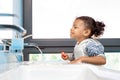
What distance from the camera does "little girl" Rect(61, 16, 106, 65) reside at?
1.52 metres

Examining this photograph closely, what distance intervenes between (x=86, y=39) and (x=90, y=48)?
0.14m

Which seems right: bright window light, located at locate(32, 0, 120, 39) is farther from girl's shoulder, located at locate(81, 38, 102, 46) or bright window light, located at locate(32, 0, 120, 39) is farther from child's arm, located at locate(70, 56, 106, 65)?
child's arm, located at locate(70, 56, 106, 65)

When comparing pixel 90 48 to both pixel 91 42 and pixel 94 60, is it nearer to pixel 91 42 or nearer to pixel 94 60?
pixel 91 42

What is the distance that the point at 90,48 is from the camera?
5.02 ft

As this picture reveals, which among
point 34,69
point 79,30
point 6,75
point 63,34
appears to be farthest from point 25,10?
point 6,75

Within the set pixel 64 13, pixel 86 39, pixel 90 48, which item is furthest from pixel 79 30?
pixel 64 13

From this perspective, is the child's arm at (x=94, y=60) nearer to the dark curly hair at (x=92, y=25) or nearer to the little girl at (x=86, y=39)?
the little girl at (x=86, y=39)

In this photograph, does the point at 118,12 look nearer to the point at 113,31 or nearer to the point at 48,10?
the point at 113,31

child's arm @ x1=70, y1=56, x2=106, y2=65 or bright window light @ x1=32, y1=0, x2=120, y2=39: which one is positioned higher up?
bright window light @ x1=32, y1=0, x2=120, y2=39

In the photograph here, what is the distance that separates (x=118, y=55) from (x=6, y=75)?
68.9 inches

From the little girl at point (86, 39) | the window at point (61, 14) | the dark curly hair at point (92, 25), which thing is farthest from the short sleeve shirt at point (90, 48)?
the window at point (61, 14)

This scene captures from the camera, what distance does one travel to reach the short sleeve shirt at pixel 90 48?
1.50 meters

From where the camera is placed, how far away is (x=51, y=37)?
239cm

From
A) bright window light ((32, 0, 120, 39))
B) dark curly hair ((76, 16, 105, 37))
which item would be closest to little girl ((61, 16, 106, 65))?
dark curly hair ((76, 16, 105, 37))
